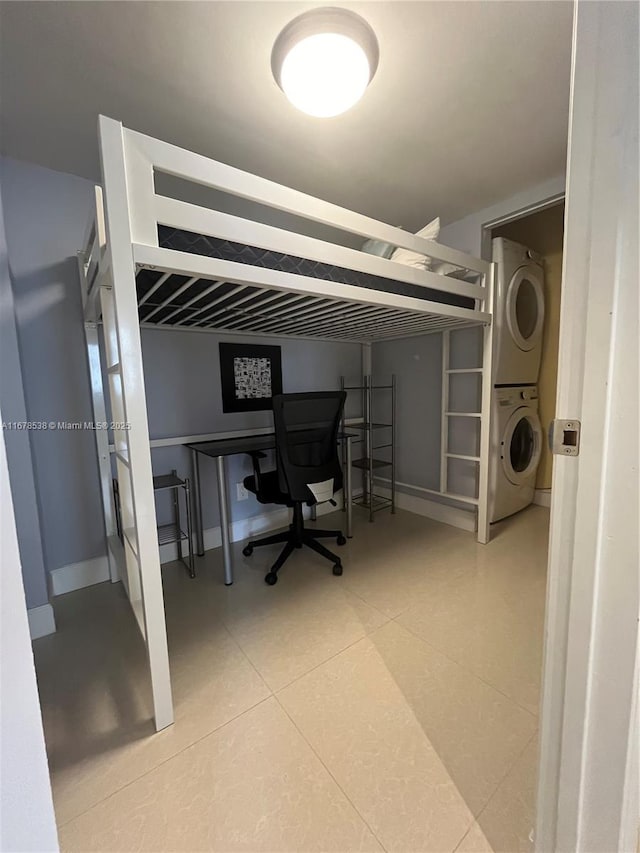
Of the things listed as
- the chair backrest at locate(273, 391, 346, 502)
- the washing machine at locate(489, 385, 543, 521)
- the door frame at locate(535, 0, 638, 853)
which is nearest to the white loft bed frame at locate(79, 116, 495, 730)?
the chair backrest at locate(273, 391, 346, 502)

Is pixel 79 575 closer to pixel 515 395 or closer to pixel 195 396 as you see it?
pixel 195 396

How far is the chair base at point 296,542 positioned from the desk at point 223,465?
235mm

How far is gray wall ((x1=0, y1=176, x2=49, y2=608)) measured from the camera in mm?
1479

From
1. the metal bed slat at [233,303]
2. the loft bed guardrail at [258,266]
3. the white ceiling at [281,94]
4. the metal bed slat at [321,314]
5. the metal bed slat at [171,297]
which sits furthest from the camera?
the metal bed slat at [321,314]

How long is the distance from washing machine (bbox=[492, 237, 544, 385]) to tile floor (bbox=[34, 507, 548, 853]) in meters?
1.46

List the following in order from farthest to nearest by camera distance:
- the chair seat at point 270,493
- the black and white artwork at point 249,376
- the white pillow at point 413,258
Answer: the black and white artwork at point 249,376, the chair seat at point 270,493, the white pillow at point 413,258

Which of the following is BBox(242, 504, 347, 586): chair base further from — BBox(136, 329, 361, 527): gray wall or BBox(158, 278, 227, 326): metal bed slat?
BBox(158, 278, 227, 326): metal bed slat

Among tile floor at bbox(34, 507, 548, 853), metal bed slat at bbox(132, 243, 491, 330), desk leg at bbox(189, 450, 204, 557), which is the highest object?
metal bed slat at bbox(132, 243, 491, 330)

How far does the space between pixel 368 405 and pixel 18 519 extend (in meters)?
2.58

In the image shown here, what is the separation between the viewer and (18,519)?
1.56 meters

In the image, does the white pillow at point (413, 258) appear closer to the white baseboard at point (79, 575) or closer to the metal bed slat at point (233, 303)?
the metal bed slat at point (233, 303)

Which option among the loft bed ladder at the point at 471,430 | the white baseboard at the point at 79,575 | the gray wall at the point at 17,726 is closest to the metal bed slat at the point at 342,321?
the loft bed ladder at the point at 471,430

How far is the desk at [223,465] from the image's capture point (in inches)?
77.4

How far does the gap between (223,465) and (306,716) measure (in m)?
1.18
